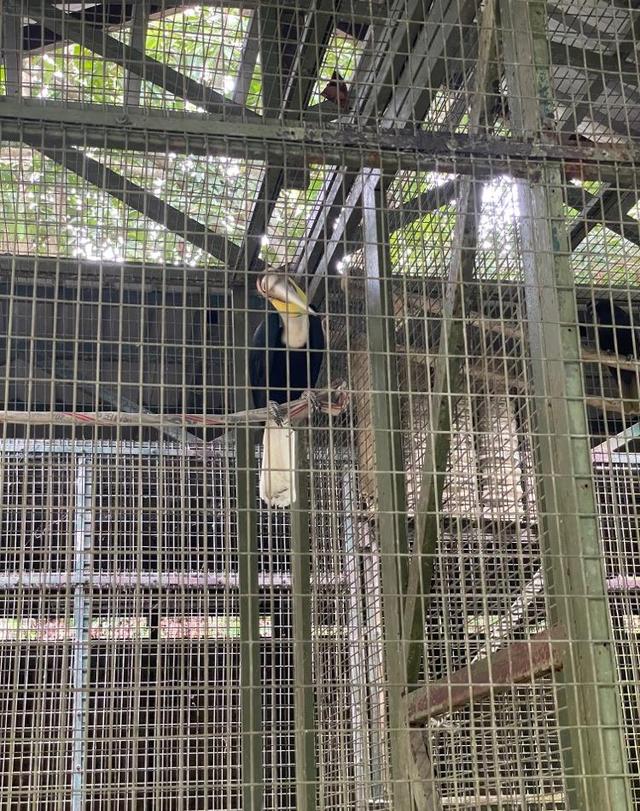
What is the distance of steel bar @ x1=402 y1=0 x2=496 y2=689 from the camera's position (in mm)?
2180

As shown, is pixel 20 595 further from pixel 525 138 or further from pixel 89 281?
pixel 89 281

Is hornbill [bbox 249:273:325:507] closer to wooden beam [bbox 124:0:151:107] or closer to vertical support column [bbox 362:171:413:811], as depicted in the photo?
vertical support column [bbox 362:171:413:811]

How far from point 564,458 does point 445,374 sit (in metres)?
0.40

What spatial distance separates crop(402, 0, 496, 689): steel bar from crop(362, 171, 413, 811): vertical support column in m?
0.06

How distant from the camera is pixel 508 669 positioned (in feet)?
6.42

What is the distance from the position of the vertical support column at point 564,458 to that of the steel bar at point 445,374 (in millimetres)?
100

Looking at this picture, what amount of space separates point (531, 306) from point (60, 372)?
10.8ft

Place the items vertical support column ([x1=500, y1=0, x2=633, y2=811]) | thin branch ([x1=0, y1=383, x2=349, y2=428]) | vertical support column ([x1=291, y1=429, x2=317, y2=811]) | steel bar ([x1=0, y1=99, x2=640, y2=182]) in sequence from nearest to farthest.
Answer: vertical support column ([x1=500, y1=0, x2=633, y2=811]) → steel bar ([x1=0, y1=99, x2=640, y2=182]) → thin branch ([x1=0, y1=383, x2=349, y2=428]) → vertical support column ([x1=291, y1=429, x2=317, y2=811])

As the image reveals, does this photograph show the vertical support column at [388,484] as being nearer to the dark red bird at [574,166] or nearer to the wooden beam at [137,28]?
the dark red bird at [574,166]

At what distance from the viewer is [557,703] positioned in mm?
1876

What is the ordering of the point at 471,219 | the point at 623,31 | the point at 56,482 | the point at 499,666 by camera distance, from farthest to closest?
the point at 56,482 → the point at 623,31 → the point at 471,219 → the point at 499,666

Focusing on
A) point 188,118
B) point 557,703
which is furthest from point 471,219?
point 557,703

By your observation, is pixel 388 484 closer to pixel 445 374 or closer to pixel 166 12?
pixel 445 374

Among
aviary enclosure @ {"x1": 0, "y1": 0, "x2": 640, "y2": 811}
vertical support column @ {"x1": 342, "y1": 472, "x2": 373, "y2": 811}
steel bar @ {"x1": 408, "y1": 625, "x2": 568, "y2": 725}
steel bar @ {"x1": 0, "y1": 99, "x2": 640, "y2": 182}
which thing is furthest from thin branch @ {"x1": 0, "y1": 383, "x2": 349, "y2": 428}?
steel bar @ {"x1": 408, "y1": 625, "x2": 568, "y2": 725}
